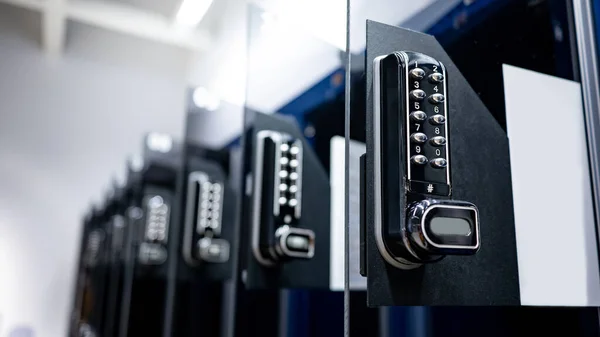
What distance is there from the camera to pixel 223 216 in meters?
1.46

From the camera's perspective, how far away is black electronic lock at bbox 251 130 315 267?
997 mm

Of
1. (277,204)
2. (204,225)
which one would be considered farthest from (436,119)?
(204,225)

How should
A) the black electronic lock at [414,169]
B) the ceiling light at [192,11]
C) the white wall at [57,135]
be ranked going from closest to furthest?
the black electronic lock at [414,169]
the ceiling light at [192,11]
the white wall at [57,135]

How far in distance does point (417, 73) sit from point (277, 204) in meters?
0.49

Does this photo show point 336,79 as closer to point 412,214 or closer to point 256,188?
point 256,188

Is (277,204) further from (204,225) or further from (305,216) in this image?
(204,225)

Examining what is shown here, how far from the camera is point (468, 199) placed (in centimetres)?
68

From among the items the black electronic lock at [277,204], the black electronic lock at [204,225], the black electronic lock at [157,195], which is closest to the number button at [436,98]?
the black electronic lock at [277,204]

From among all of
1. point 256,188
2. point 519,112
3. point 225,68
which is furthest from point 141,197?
point 519,112

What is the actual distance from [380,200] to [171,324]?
1.24 m

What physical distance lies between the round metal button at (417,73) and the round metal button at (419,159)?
99 mm

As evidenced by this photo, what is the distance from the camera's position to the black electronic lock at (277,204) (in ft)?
3.27

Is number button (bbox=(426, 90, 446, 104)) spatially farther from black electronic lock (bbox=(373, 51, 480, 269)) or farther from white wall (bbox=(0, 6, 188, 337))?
white wall (bbox=(0, 6, 188, 337))

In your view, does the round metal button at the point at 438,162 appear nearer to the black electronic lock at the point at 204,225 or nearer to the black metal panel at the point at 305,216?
the black metal panel at the point at 305,216
